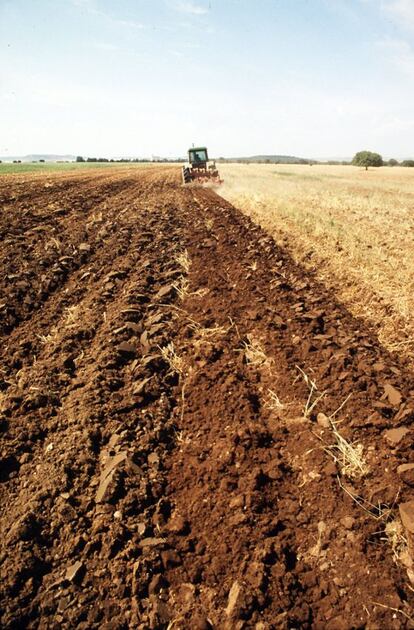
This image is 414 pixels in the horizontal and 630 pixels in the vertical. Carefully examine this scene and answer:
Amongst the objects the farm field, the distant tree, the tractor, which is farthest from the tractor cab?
the distant tree

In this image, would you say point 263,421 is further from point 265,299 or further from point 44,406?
point 265,299

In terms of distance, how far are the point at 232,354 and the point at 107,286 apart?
2.68 m

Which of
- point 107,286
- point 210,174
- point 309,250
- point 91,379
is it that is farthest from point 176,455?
point 210,174

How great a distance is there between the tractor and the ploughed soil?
19776 mm

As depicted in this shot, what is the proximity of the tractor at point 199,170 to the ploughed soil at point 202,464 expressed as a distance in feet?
64.9

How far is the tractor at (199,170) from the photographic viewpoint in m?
23.9

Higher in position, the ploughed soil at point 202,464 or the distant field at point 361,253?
the distant field at point 361,253

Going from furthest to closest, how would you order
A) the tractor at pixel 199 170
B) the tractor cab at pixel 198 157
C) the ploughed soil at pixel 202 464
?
the tractor cab at pixel 198 157, the tractor at pixel 199 170, the ploughed soil at pixel 202 464

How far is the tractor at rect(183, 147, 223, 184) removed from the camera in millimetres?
23891

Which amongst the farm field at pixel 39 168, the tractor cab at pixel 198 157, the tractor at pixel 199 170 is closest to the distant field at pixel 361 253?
the tractor at pixel 199 170

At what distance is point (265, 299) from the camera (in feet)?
18.3

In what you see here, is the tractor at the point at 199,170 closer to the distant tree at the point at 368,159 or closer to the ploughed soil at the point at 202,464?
the ploughed soil at the point at 202,464

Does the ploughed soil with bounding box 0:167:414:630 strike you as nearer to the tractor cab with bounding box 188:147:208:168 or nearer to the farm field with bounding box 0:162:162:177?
the tractor cab with bounding box 188:147:208:168

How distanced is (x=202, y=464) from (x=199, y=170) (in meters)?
24.4
